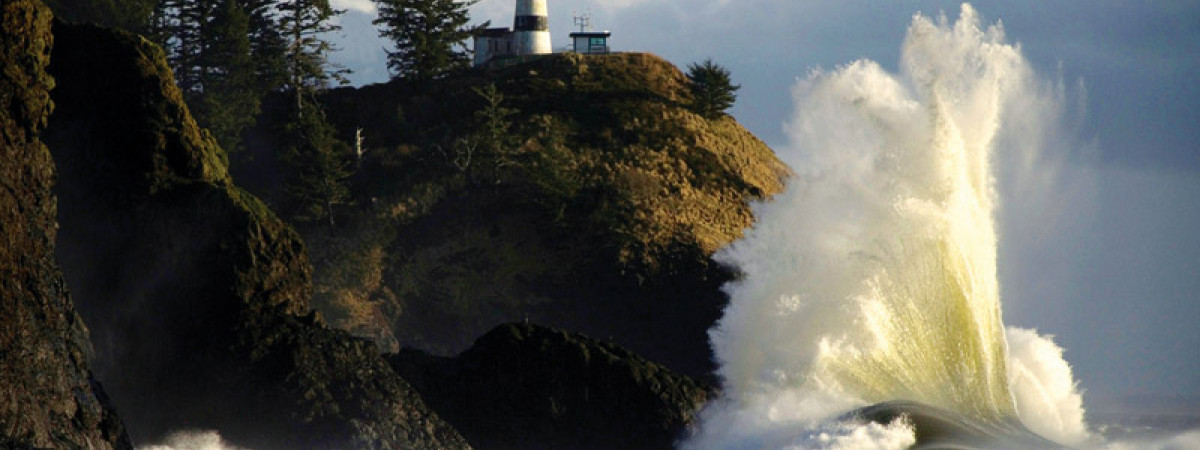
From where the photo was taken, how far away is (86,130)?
5009 centimetres

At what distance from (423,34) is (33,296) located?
51.3 m

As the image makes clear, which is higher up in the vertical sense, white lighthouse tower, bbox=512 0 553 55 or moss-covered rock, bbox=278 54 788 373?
white lighthouse tower, bbox=512 0 553 55

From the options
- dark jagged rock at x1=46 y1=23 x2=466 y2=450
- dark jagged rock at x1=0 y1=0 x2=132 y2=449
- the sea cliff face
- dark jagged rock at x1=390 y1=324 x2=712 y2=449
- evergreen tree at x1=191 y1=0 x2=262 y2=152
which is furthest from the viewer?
evergreen tree at x1=191 y1=0 x2=262 y2=152

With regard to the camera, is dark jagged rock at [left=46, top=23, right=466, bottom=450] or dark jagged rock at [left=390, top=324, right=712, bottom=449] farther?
dark jagged rock at [left=390, top=324, right=712, bottom=449]

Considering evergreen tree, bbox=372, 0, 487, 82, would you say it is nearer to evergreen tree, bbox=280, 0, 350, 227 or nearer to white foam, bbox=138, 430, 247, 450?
evergreen tree, bbox=280, 0, 350, 227

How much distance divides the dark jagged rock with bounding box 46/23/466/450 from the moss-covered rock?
2086cm

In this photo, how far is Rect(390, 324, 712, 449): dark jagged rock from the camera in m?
53.5


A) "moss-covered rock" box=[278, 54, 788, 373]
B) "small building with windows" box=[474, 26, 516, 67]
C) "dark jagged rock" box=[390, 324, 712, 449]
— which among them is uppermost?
"small building with windows" box=[474, 26, 516, 67]

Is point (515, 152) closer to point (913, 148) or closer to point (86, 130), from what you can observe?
point (913, 148)

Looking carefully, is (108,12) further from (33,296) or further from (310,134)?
(33,296)

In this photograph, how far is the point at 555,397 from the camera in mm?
53938

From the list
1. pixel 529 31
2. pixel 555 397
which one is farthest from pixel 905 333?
pixel 529 31

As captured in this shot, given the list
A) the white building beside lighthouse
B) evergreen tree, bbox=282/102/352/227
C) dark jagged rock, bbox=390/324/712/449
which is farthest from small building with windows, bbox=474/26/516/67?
dark jagged rock, bbox=390/324/712/449

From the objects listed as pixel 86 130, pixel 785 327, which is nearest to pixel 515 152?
pixel 785 327
